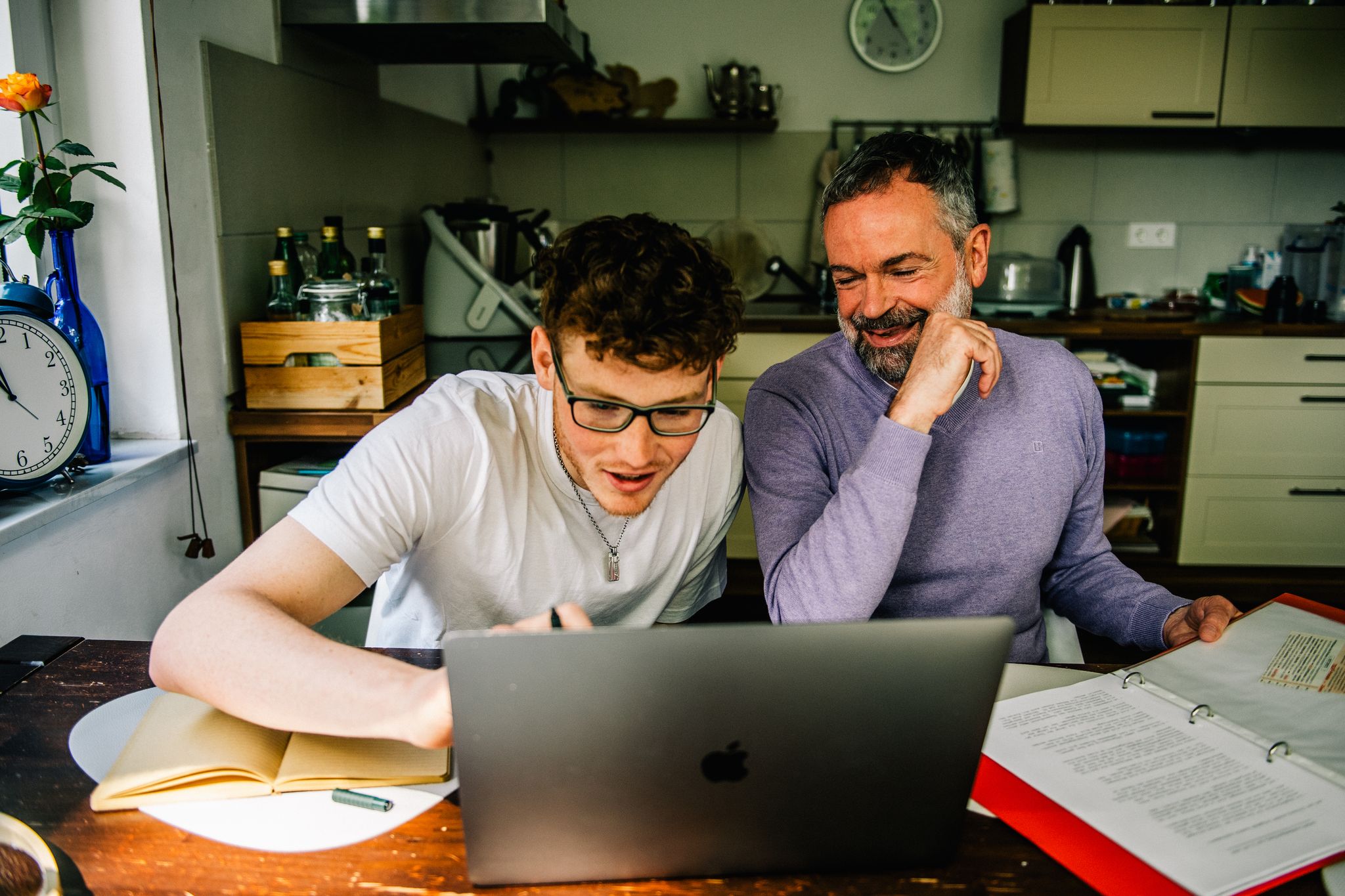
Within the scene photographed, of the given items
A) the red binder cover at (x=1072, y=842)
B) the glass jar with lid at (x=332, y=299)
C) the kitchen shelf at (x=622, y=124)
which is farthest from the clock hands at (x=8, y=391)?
the kitchen shelf at (x=622, y=124)

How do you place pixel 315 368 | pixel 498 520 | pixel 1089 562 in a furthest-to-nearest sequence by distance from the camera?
1. pixel 315 368
2. pixel 1089 562
3. pixel 498 520

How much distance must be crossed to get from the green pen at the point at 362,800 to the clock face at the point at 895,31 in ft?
11.2

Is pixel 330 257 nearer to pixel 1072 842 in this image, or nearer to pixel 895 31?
pixel 1072 842

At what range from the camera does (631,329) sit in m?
0.96

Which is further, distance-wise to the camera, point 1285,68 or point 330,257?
point 1285,68

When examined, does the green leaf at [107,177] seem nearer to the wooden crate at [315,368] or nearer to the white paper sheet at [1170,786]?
the wooden crate at [315,368]

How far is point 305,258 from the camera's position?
2088mm

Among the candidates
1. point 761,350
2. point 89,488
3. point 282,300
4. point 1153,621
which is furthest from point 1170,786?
point 761,350

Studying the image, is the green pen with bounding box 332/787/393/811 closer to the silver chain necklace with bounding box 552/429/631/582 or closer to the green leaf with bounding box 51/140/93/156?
the silver chain necklace with bounding box 552/429/631/582

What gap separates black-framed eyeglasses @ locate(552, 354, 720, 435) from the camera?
0.99 m

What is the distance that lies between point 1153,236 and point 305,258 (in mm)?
3045

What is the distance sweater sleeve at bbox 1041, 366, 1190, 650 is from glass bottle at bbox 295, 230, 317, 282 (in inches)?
60.4

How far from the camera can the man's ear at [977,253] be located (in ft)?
4.70

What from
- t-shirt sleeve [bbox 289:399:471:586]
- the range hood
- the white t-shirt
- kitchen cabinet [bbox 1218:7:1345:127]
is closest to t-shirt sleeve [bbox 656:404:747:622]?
the white t-shirt
